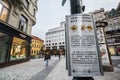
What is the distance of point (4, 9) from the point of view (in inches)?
390

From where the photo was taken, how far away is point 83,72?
5.10 feet

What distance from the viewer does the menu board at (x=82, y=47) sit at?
156cm

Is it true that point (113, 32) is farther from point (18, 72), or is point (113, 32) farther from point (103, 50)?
point (18, 72)

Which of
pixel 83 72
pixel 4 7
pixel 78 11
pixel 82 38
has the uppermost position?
pixel 4 7

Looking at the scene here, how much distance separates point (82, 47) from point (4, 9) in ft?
36.7

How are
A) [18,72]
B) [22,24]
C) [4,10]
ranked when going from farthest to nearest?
[22,24] < [4,10] < [18,72]

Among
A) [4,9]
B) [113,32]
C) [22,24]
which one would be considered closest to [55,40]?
[113,32]

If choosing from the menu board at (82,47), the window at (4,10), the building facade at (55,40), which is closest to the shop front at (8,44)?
the window at (4,10)

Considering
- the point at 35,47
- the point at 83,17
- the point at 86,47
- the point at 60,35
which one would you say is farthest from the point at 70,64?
the point at 60,35

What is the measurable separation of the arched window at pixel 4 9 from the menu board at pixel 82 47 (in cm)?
1012

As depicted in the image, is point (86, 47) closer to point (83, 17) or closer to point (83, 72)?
point (83, 72)

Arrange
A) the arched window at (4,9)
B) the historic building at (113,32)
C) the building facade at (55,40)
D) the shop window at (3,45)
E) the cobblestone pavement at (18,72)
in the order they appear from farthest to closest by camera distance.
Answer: the building facade at (55,40)
the historic building at (113,32)
the arched window at (4,9)
the shop window at (3,45)
the cobblestone pavement at (18,72)

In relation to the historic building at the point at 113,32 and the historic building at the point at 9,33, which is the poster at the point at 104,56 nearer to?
the historic building at the point at 9,33

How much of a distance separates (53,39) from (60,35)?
267 inches
